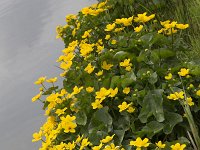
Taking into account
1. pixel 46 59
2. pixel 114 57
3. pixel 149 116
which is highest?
pixel 114 57

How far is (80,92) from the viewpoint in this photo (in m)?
2.77

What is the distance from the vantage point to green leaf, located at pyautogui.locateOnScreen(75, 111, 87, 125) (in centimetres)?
260

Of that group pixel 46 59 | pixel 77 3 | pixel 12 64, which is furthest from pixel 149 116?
pixel 77 3

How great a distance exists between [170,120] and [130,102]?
1.01 ft

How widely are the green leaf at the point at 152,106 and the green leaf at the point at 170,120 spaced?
2.6 inches

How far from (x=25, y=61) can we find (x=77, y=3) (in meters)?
1.72

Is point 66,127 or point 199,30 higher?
point 66,127

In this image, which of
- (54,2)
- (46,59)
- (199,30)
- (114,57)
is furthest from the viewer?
(54,2)

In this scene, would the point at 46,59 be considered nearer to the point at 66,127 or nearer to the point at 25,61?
the point at 25,61

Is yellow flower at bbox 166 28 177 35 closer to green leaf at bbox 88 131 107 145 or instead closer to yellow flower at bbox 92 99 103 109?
yellow flower at bbox 92 99 103 109

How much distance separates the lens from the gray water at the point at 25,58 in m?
4.70

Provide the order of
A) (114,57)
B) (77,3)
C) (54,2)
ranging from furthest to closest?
(54,2), (77,3), (114,57)

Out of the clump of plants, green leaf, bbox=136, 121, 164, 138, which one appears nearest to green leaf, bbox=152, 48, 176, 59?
the clump of plants

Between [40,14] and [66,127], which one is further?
[40,14]
